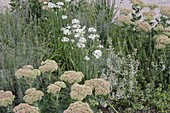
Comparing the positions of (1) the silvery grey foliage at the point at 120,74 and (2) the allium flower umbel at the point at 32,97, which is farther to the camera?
(1) the silvery grey foliage at the point at 120,74

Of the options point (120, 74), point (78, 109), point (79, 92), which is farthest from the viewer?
point (120, 74)

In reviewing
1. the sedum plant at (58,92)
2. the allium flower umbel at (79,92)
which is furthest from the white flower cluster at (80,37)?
the allium flower umbel at (79,92)

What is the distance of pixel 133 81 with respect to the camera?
3596mm

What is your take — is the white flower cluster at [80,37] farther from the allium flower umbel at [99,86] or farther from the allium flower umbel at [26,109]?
the allium flower umbel at [26,109]

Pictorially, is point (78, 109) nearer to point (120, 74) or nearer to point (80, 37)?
point (120, 74)

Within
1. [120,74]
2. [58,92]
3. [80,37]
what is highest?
[80,37]

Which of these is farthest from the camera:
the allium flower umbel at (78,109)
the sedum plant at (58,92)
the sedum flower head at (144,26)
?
the sedum flower head at (144,26)

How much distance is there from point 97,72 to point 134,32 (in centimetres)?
67

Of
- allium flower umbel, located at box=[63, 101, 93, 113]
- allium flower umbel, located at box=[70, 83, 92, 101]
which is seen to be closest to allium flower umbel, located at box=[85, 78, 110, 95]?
allium flower umbel, located at box=[70, 83, 92, 101]

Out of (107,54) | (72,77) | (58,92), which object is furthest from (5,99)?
(107,54)

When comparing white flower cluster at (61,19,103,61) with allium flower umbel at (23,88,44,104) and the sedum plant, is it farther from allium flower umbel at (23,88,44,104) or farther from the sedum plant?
allium flower umbel at (23,88,44,104)

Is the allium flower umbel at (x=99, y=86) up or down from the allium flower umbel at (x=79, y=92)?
down

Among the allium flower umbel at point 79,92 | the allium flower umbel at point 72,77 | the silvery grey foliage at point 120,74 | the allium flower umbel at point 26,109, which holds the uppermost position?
the allium flower umbel at point 72,77

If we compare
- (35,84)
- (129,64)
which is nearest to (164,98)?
(129,64)
